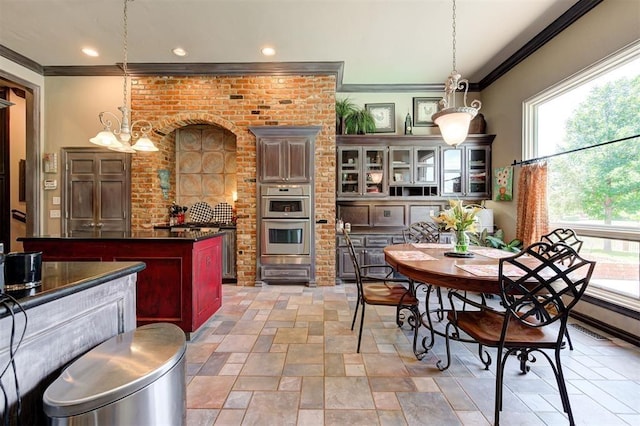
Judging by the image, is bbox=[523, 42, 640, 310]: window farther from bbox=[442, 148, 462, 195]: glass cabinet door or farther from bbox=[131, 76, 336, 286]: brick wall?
bbox=[131, 76, 336, 286]: brick wall

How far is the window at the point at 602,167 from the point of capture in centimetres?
242

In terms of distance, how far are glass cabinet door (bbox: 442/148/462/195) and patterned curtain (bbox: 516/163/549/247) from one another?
91 centimetres

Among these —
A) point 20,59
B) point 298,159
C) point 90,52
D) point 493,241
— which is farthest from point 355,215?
point 20,59

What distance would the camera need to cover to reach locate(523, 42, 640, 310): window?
7.95ft

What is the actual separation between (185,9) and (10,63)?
297 centimetres

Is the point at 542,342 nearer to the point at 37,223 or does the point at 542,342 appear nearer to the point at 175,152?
the point at 175,152

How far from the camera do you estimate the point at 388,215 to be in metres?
4.55

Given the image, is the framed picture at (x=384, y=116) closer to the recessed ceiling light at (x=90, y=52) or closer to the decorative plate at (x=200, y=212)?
the decorative plate at (x=200, y=212)

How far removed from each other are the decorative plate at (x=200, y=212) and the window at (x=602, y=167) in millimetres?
4839

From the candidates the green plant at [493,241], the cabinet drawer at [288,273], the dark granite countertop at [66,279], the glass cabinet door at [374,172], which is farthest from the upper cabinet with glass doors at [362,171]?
the dark granite countertop at [66,279]

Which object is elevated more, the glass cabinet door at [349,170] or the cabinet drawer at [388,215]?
the glass cabinet door at [349,170]

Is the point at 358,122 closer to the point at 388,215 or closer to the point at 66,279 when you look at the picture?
the point at 388,215

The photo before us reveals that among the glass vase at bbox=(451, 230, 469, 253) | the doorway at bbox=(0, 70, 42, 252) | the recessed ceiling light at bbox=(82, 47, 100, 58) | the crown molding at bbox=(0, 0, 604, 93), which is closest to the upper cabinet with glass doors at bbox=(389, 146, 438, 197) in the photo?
the crown molding at bbox=(0, 0, 604, 93)

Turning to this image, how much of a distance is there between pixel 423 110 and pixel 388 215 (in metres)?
1.91
